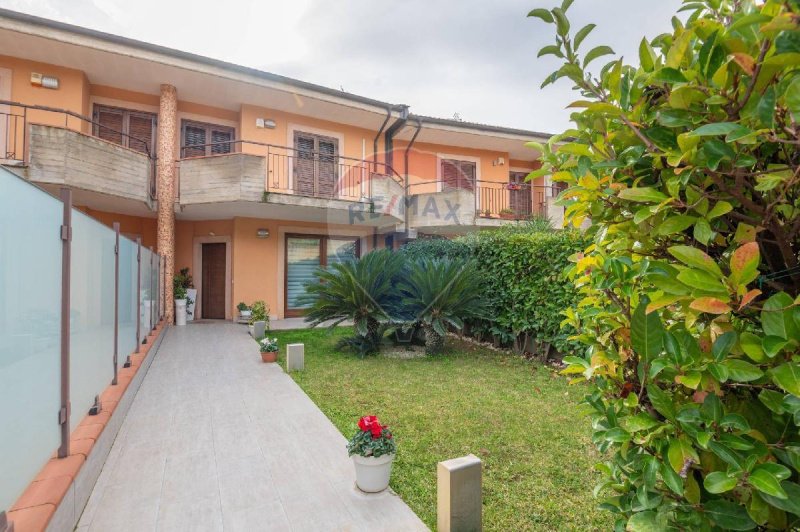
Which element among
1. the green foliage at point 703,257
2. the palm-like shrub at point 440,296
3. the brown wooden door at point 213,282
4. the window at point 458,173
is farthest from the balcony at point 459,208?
the green foliage at point 703,257

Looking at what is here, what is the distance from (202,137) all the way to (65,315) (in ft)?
37.0

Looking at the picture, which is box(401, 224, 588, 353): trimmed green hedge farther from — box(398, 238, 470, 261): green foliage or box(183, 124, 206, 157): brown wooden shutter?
box(183, 124, 206, 157): brown wooden shutter

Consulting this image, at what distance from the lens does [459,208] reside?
13.2 m

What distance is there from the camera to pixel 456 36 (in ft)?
23.0

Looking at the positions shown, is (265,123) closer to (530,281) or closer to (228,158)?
(228,158)

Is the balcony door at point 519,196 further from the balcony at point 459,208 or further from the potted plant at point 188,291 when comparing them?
the potted plant at point 188,291

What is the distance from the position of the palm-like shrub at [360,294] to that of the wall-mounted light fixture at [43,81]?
870 cm

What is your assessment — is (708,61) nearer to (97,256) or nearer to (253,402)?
(97,256)

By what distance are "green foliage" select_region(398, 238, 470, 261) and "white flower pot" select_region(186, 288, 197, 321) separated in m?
6.92

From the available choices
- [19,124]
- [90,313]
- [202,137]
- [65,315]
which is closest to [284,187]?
[202,137]

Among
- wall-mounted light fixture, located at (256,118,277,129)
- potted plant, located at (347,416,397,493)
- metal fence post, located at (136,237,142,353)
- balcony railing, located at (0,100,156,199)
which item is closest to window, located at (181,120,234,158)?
wall-mounted light fixture, located at (256,118,277,129)

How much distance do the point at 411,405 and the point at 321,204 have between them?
26.1 ft

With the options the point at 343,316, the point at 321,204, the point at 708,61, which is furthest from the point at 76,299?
the point at 321,204

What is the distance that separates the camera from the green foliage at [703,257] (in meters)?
0.88
